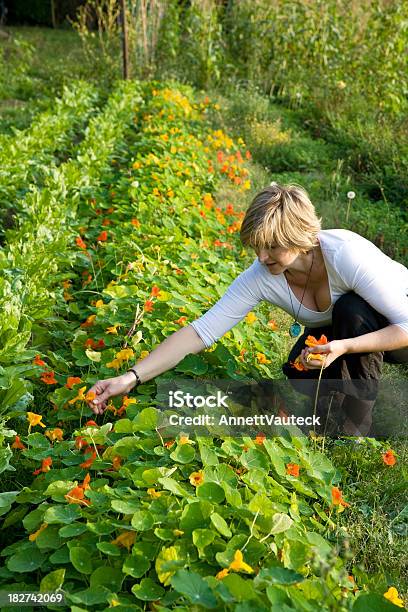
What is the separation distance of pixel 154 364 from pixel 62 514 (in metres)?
0.81

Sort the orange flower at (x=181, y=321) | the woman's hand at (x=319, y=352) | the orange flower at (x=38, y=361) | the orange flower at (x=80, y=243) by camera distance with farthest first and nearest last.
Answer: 1. the orange flower at (x=80, y=243)
2. the orange flower at (x=181, y=321)
3. the orange flower at (x=38, y=361)
4. the woman's hand at (x=319, y=352)

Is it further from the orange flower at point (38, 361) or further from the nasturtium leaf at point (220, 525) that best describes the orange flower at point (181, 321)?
the nasturtium leaf at point (220, 525)

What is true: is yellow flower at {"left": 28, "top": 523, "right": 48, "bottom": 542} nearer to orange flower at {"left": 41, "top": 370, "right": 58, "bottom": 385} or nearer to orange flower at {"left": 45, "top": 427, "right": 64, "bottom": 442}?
orange flower at {"left": 45, "top": 427, "right": 64, "bottom": 442}

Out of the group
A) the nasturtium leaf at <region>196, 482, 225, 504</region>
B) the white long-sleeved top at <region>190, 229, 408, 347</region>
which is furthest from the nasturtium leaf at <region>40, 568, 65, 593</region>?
the white long-sleeved top at <region>190, 229, 408, 347</region>

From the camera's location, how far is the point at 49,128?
6215 mm

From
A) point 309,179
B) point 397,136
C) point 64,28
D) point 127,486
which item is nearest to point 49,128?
point 309,179

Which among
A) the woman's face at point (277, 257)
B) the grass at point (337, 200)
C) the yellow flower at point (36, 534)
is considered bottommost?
the grass at point (337, 200)

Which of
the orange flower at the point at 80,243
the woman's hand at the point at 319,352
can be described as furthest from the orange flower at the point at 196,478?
the orange flower at the point at 80,243

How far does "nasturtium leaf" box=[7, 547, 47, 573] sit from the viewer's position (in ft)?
5.78

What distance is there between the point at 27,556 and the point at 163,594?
1.31 ft

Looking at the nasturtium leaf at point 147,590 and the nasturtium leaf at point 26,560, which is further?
the nasturtium leaf at point 26,560

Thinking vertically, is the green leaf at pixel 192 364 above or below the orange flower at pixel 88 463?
below

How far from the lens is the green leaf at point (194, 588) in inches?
57.3

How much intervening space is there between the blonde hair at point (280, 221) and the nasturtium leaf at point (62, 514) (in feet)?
3.58
